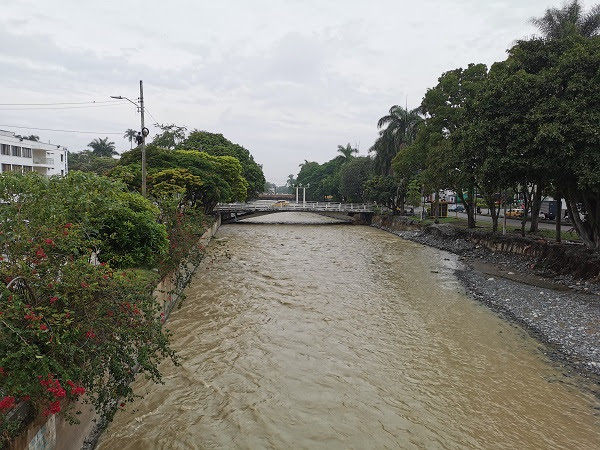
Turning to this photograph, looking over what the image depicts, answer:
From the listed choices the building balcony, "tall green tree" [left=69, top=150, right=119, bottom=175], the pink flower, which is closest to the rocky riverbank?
the pink flower

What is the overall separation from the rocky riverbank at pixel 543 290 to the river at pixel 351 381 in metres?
0.68

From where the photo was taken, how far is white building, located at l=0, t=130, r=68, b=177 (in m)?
39.6

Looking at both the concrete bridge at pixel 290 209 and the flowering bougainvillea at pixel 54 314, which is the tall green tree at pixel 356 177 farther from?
the flowering bougainvillea at pixel 54 314

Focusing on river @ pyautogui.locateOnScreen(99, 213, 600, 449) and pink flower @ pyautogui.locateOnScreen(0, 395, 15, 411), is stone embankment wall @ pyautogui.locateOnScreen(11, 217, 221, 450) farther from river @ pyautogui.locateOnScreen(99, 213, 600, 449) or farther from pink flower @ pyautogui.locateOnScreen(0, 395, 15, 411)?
pink flower @ pyautogui.locateOnScreen(0, 395, 15, 411)

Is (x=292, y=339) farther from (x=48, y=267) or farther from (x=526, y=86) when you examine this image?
(x=526, y=86)

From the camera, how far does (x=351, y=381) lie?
9070 mm

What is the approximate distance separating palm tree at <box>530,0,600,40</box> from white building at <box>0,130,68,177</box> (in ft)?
121

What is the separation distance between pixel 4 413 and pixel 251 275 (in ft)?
49.8

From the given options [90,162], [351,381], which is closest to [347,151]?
[90,162]

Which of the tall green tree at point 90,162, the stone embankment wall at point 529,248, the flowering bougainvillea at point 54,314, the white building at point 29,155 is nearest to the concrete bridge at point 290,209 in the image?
the stone embankment wall at point 529,248

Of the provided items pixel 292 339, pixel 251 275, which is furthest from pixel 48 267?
pixel 251 275

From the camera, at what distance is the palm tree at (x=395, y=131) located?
43.9 metres

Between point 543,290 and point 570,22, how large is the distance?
488 inches

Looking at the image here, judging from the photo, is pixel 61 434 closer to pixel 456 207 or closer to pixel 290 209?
pixel 290 209
